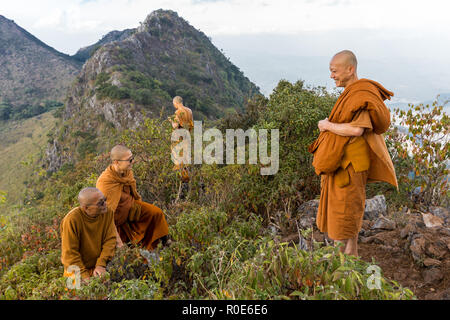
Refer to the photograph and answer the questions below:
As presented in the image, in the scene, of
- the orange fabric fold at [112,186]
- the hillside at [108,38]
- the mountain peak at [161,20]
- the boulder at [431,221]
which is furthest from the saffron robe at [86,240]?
the hillside at [108,38]

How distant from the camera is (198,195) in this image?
6082 millimetres

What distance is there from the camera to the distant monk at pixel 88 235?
3.07m

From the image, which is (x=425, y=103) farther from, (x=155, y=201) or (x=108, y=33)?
(x=108, y=33)

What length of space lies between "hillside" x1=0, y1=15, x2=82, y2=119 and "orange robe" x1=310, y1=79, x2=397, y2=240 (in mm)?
65285

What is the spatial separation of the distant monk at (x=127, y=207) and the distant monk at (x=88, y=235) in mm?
330

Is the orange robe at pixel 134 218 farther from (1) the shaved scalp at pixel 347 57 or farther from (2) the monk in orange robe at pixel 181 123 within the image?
(1) the shaved scalp at pixel 347 57

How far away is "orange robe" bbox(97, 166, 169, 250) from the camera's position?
12.8 ft

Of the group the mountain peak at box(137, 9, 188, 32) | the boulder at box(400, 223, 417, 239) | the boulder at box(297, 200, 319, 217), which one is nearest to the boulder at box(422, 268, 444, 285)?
the boulder at box(400, 223, 417, 239)

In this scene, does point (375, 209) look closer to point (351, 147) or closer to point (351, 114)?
point (351, 147)

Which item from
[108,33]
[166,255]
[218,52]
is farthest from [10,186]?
[108,33]

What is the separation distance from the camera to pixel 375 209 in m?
4.50

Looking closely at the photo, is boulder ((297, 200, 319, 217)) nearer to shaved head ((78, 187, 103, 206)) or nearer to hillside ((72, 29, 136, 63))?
shaved head ((78, 187, 103, 206))

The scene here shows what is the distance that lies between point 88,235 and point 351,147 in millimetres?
2646
